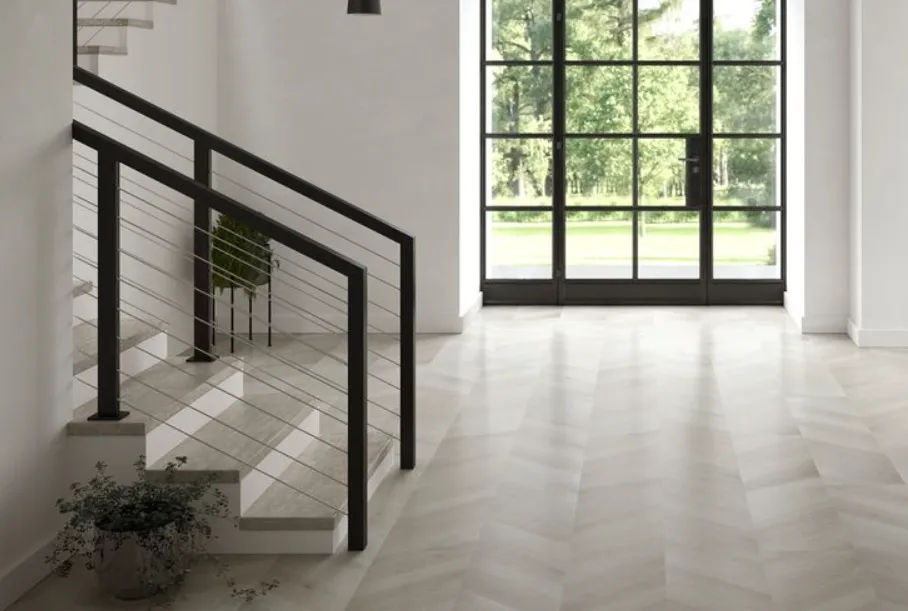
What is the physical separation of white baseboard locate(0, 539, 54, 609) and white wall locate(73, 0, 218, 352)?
254 cm

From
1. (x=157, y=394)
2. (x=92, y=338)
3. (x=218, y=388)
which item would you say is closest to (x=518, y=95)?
(x=92, y=338)

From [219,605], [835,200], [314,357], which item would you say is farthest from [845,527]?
[835,200]

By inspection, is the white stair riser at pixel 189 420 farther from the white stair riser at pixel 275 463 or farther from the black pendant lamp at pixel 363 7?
the black pendant lamp at pixel 363 7

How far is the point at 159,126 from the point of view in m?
8.59

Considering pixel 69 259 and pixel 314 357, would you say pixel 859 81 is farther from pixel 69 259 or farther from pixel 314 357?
pixel 69 259

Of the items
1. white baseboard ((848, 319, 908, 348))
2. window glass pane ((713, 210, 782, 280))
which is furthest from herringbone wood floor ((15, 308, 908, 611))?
window glass pane ((713, 210, 782, 280))

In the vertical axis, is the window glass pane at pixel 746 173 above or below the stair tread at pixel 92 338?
above

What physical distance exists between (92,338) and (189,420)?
0.63 meters

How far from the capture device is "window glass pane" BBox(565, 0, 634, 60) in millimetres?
11234

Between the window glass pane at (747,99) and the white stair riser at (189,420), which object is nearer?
the white stair riser at (189,420)

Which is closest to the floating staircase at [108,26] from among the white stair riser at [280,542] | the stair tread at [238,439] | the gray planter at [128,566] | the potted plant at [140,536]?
the stair tread at [238,439]

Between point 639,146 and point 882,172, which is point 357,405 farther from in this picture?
point 639,146

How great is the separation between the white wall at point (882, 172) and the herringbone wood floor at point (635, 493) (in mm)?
376

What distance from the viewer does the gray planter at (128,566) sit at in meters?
4.25
